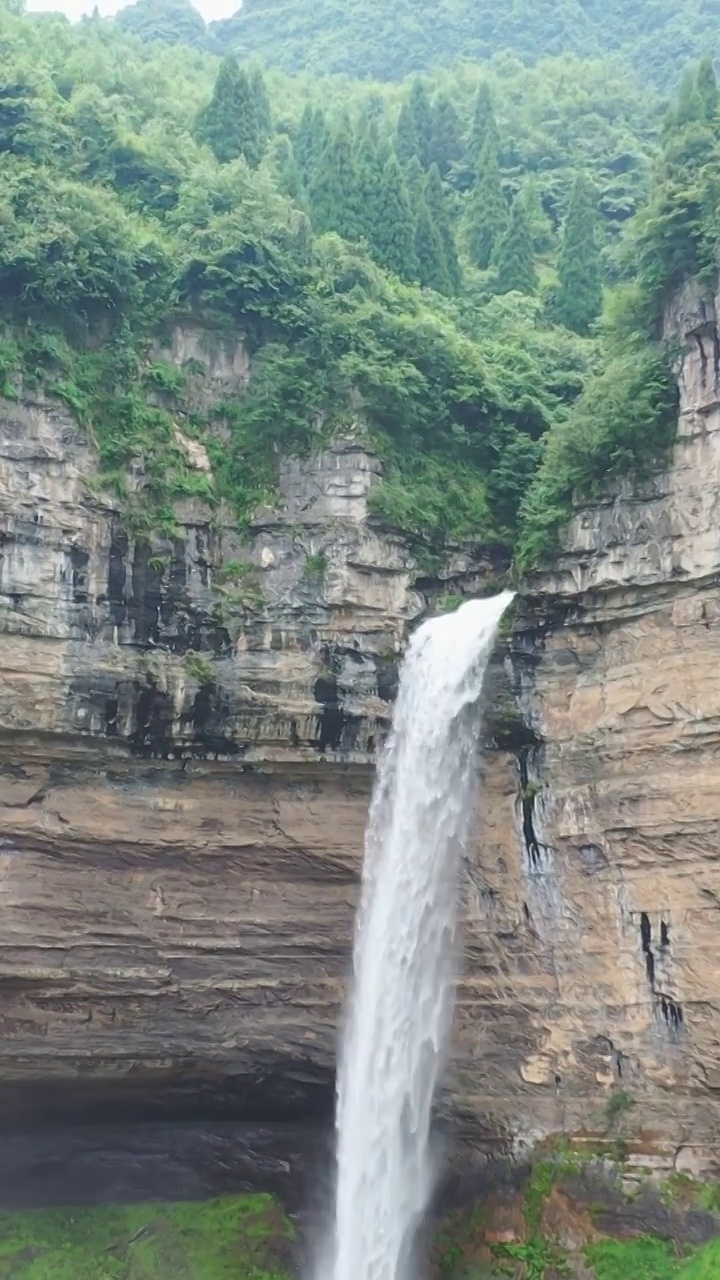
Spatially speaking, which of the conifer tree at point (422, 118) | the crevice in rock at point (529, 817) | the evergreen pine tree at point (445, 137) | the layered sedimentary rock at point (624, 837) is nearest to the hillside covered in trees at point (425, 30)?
the evergreen pine tree at point (445, 137)

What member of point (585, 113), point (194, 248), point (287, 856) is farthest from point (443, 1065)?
point (585, 113)

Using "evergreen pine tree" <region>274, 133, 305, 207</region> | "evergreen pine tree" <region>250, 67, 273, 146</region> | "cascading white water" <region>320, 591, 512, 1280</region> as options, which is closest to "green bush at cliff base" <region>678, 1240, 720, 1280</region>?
"cascading white water" <region>320, 591, 512, 1280</region>

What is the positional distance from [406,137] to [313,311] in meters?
16.9

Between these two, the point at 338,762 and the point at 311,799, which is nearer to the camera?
the point at 338,762

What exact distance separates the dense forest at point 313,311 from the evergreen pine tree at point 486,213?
3890mm

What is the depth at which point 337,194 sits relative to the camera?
24844 mm

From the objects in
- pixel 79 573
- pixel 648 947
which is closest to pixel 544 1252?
pixel 648 947

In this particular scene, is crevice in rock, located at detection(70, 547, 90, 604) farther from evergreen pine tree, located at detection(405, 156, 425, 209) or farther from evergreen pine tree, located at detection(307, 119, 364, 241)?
evergreen pine tree, located at detection(405, 156, 425, 209)

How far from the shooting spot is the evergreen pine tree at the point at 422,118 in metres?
34.3

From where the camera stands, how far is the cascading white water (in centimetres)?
1622

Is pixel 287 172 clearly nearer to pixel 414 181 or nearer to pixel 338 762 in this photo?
pixel 414 181

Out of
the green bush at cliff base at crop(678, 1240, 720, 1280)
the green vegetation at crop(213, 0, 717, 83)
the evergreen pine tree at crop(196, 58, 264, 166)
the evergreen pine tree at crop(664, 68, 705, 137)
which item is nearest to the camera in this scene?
the green bush at cliff base at crop(678, 1240, 720, 1280)

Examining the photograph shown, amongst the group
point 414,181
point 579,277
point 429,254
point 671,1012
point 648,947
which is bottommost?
point 671,1012

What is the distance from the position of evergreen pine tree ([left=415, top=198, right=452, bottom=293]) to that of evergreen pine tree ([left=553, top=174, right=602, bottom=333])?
272 centimetres
